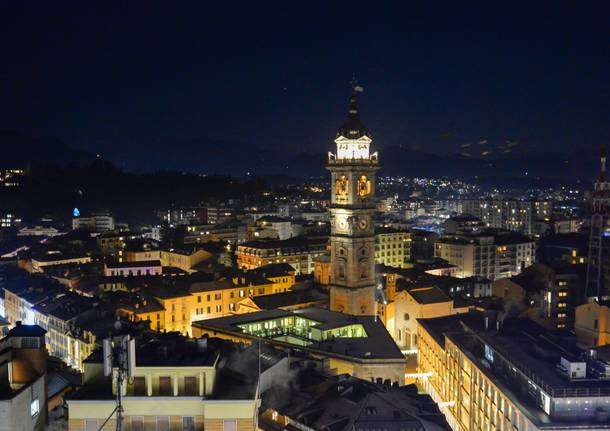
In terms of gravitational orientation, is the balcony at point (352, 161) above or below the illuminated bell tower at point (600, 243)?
above

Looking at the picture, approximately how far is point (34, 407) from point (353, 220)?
29.2m

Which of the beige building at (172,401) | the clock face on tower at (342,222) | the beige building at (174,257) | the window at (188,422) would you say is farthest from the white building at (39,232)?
the window at (188,422)

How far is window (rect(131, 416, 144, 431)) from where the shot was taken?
1526cm

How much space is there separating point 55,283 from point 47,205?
8382 centimetres

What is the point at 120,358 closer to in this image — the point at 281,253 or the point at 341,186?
the point at 341,186

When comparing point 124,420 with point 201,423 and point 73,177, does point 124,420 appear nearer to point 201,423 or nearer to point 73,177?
point 201,423

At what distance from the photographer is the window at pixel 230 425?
14945 mm

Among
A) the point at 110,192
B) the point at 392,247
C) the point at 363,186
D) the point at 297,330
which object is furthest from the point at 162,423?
the point at 110,192

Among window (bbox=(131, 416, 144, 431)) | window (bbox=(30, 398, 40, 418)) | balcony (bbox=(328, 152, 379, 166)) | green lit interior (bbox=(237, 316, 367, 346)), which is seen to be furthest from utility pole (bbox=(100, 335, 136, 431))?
balcony (bbox=(328, 152, 379, 166))

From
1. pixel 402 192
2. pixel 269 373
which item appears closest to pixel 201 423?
pixel 269 373

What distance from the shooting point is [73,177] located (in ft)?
480

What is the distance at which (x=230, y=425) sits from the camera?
15.0 metres

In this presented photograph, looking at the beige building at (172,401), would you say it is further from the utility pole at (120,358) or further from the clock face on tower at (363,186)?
the clock face on tower at (363,186)

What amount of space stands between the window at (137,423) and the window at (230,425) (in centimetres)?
190
